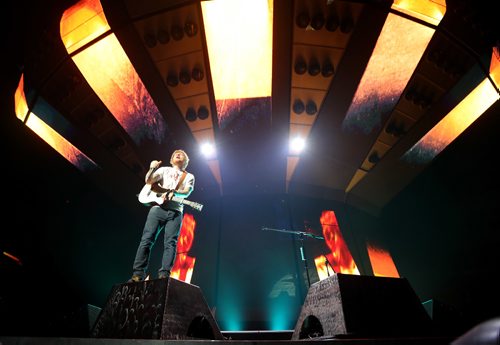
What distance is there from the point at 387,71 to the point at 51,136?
26.5 feet

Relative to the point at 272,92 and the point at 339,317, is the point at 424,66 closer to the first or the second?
the point at 272,92

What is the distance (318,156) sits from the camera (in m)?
8.38

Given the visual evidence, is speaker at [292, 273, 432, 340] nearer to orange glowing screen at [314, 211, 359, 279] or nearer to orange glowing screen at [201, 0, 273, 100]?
orange glowing screen at [201, 0, 273, 100]

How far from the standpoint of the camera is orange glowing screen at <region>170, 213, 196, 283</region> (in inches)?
295

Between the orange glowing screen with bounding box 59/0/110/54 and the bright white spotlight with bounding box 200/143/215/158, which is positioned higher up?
the bright white spotlight with bounding box 200/143/215/158

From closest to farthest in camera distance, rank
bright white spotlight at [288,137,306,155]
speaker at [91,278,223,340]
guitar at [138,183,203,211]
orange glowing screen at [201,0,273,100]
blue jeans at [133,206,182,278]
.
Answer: speaker at [91,278,223,340], blue jeans at [133,206,182,278], guitar at [138,183,203,211], orange glowing screen at [201,0,273,100], bright white spotlight at [288,137,306,155]

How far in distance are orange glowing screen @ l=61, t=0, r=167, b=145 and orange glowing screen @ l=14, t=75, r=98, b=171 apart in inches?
47.8

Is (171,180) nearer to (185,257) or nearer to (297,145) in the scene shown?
(185,257)

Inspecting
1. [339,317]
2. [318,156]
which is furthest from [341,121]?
[339,317]

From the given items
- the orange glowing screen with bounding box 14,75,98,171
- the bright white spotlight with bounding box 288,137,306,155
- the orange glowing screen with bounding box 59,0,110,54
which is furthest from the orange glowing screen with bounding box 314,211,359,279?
the orange glowing screen with bounding box 59,0,110,54

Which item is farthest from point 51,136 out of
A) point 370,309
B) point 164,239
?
point 370,309

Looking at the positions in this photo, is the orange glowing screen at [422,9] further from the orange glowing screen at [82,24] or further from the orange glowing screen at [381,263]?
the orange glowing screen at [381,263]

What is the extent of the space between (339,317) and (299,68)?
542 cm

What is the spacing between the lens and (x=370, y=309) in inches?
93.1
